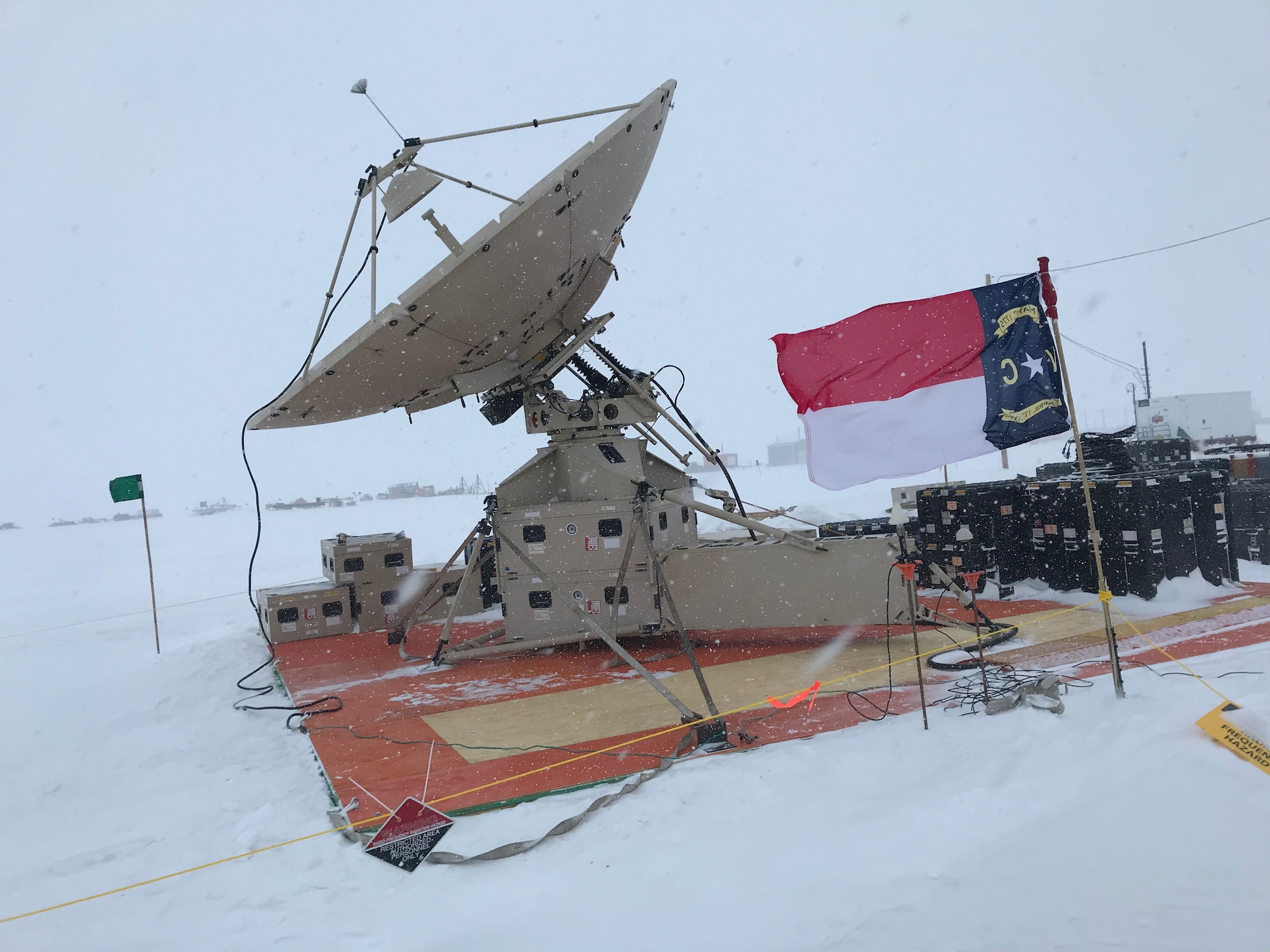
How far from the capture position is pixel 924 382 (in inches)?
233

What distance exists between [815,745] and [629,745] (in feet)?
4.31

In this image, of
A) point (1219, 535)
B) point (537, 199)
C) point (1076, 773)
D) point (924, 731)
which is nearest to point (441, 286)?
point (537, 199)

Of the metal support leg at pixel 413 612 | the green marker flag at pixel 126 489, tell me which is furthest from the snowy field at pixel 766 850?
the green marker flag at pixel 126 489

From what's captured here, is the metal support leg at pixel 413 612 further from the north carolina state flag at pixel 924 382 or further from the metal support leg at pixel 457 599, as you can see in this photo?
the north carolina state flag at pixel 924 382

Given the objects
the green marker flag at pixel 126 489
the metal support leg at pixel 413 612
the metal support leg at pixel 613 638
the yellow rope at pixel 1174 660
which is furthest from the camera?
the green marker flag at pixel 126 489

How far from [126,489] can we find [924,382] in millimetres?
11247

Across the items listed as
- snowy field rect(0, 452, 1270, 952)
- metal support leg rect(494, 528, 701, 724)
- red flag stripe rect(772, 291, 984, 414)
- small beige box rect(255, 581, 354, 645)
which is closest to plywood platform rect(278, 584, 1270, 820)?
metal support leg rect(494, 528, 701, 724)

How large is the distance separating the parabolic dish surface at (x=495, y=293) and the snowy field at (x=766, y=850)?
3220mm

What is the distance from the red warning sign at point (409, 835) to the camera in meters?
3.94

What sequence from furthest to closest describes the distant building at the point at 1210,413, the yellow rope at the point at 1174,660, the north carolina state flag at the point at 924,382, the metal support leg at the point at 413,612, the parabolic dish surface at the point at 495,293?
1. the distant building at the point at 1210,413
2. the metal support leg at the point at 413,612
3. the parabolic dish surface at the point at 495,293
4. the north carolina state flag at the point at 924,382
5. the yellow rope at the point at 1174,660

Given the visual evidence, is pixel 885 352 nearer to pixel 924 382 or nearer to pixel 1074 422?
pixel 924 382

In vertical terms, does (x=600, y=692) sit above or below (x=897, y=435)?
below

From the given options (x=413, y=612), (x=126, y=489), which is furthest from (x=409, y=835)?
(x=126, y=489)

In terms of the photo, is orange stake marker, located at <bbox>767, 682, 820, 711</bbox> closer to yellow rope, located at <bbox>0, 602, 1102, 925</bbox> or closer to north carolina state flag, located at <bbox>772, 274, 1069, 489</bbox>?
yellow rope, located at <bbox>0, 602, 1102, 925</bbox>
